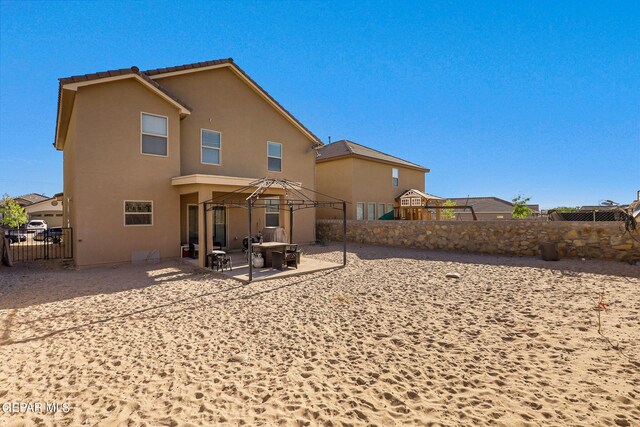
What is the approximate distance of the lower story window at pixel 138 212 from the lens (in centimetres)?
1166

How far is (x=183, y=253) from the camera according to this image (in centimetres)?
1289

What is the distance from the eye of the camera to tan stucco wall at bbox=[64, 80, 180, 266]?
10766 mm

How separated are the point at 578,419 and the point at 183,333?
5.42 meters

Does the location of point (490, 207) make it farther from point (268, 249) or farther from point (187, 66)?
point (187, 66)

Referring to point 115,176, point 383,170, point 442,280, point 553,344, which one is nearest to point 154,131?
point 115,176

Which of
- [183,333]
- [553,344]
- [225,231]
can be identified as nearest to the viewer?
[553,344]

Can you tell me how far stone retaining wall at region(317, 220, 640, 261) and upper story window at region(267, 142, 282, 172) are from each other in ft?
18.5

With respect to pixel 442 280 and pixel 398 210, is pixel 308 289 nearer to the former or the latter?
pixel 442 280

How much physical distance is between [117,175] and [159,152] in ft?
5.84

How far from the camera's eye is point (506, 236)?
44.3 feet

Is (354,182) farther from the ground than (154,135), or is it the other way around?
(154,135)

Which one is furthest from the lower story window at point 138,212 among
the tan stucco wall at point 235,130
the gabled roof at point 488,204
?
the gabled roof at point 488,204

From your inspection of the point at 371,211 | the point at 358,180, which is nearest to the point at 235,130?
the point at 358,180

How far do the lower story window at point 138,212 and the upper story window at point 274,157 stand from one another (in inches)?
246
